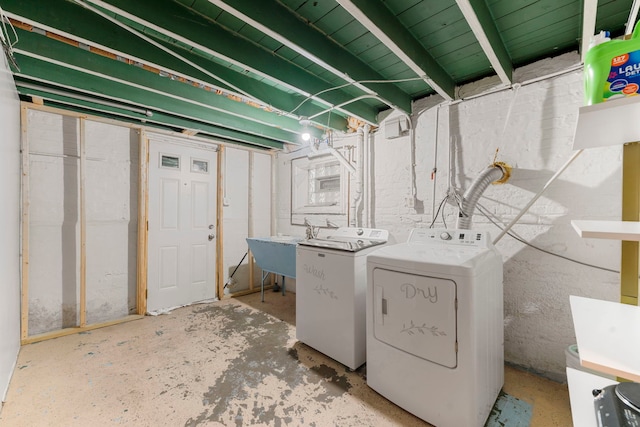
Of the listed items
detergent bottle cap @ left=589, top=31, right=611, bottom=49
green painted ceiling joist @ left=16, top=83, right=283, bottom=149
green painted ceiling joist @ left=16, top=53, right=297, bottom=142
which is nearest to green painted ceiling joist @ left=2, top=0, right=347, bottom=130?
green painted ceiling joist @ left=16, top=53, right=297, bottom=142

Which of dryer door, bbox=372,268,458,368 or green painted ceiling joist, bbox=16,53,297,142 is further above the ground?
green painted ceiling joist, bbox=16,53,297,142

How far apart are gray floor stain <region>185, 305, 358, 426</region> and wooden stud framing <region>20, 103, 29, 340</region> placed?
1447 millimetres

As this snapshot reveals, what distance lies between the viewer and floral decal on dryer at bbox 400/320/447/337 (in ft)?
4.92

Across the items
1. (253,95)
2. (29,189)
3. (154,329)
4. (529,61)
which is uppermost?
(529,61)

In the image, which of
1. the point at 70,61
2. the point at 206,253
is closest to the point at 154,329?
the point at 206,253

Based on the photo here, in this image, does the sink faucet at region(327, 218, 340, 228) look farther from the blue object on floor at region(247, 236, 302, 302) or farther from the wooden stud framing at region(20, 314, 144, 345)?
the wooden stud framing at region(20, 314, 144, 345)

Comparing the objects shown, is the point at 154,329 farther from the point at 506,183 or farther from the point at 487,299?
the point at 506,183

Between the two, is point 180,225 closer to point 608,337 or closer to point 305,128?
point 305,128

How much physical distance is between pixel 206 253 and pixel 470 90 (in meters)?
3.62

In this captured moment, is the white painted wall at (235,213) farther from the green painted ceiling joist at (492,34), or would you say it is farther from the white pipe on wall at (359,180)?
the green painted ceiling joist at (492,34)

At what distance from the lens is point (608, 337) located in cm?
77

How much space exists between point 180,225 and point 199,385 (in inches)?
83.9

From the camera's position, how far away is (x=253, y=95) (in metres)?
2.29

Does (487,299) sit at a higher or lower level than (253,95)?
lower
